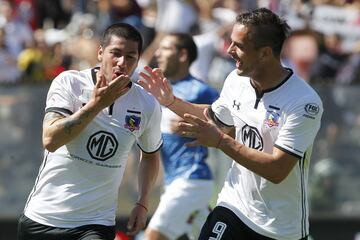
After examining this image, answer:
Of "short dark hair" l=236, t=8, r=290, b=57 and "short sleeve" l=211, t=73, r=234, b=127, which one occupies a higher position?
"short dark hair" l=236, t=8, r=290, b=57

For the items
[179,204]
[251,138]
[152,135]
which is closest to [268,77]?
[251,138]

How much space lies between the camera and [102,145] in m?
7.23

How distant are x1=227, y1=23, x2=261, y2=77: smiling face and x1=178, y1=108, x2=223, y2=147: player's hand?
0.61 metres

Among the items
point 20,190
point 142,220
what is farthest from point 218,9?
point 142,220

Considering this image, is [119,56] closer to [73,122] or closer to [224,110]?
[73,122]

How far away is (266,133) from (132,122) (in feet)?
3.28

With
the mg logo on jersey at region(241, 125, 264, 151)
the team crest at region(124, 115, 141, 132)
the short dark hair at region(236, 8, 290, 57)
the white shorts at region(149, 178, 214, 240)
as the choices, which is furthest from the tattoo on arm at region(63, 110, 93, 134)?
the white shorts at region(149, 178, 214, 240)

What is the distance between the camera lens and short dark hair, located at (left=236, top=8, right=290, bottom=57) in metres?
7.27

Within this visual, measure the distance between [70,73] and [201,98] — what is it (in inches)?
139

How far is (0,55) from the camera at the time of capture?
15.5 m

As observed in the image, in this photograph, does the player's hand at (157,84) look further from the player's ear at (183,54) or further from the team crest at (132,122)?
the player's ear at (183,54)

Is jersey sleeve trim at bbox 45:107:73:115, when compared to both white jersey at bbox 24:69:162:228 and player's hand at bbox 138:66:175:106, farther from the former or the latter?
player's hand at bbox 138:66:175:106

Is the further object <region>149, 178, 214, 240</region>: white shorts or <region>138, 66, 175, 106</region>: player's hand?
<region>149, 178, 214, 240</region>: white shorts

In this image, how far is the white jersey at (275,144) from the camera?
23.4 feet
